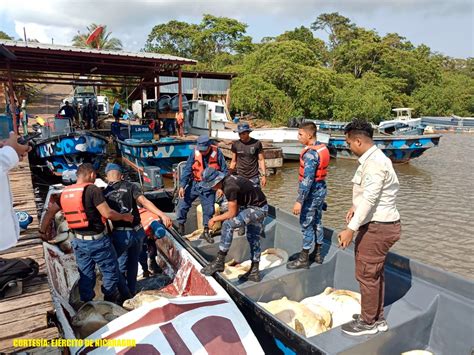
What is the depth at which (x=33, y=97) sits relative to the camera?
3459 centimetres

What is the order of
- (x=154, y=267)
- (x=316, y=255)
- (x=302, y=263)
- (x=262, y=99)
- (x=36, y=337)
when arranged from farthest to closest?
(x=262, y=99) → (x=154, y=267) → (x=316, y=255) → (x=302, y=263) → (x=36, y=337)

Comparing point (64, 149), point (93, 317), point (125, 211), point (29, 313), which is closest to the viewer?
point (29, 313)

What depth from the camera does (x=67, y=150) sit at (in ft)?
37.2

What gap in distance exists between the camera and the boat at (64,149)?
11273 millimetres

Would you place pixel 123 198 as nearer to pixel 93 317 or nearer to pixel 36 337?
pixel 93 317

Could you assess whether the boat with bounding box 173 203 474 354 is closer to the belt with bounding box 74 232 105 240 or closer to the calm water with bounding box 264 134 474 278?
the belt with bounding box 74 232 105 240

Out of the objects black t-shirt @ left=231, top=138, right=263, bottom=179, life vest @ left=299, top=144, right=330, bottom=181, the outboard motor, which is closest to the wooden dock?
life vest @ left=299, top=144, right=330, bottom=181

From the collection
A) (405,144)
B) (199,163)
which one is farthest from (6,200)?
(405,144)

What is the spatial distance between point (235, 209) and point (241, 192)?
0.65 ft

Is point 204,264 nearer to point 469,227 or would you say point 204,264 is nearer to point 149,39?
point 469,227

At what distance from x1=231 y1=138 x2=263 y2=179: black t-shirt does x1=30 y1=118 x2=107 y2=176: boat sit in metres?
7.31

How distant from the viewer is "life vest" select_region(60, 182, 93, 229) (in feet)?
10.9

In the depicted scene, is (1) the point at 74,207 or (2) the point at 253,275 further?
(2) the point at 253,275

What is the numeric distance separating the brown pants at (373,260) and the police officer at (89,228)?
2.30m
